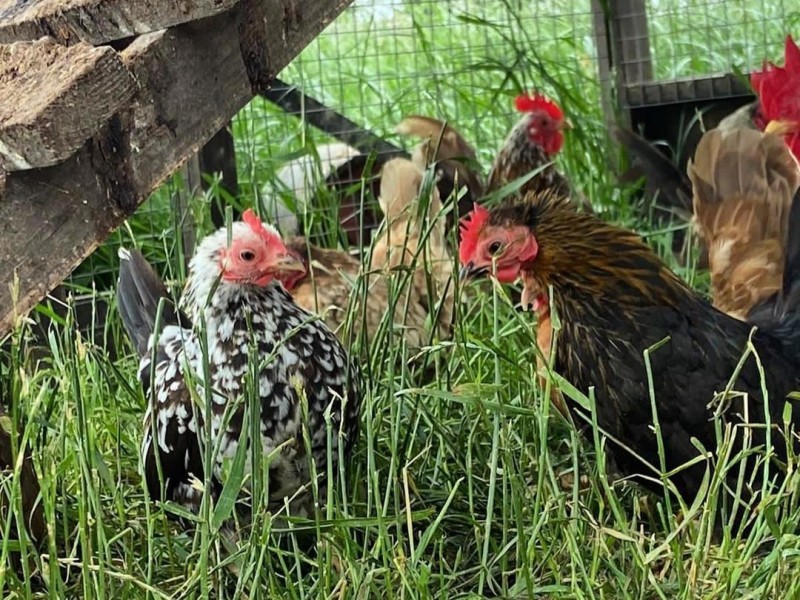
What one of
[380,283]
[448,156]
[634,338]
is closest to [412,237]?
[380,283]

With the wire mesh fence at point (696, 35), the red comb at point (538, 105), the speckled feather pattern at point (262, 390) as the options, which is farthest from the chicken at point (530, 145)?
the speckled feather pattern at point (262, 390)

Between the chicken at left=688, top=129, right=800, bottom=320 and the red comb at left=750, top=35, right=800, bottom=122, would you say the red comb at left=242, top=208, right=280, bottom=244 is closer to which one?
the chicken at left=688, top=129, right=800, bottom=320

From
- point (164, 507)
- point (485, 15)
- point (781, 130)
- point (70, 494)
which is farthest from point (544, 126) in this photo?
point (164, 507)

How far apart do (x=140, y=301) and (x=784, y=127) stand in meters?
1.43

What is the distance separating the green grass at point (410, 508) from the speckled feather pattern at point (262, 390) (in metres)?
0.07

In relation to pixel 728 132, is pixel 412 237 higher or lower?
lower

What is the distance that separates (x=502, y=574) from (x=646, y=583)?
0.67 feet

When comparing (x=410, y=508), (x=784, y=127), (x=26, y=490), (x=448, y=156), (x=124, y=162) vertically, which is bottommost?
(x=410, y=508)

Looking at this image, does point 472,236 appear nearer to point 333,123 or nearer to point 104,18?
point 104,18

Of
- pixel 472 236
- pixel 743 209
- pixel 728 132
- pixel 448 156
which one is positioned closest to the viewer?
pixel 472 236

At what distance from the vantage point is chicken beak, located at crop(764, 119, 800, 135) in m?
2.54

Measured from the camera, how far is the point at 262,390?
6.22 ft

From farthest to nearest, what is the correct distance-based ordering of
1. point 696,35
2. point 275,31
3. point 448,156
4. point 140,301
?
point 696,35 → point 448,156 → point 140,301 → point 275,31

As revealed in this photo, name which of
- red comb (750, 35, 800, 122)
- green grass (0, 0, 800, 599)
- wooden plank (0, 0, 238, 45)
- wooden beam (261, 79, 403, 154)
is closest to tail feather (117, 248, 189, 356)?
green grass (0, 0, 800, 599)
